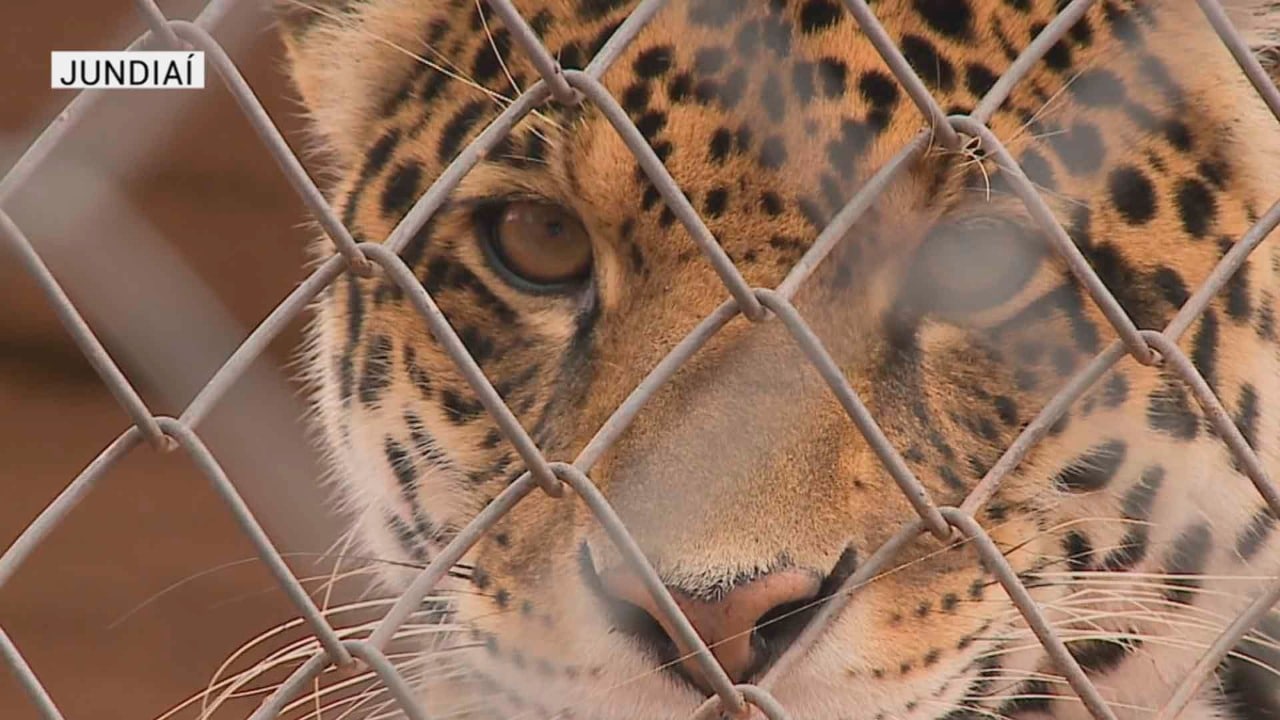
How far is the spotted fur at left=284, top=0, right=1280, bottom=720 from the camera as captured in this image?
171cm

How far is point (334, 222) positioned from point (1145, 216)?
0.91m

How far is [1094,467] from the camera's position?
1968 millimetres

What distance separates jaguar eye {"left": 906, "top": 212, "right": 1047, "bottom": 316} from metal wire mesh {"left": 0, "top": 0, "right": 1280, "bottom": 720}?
1.45ft

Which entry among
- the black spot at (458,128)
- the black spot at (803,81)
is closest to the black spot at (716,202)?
the black spot at (803,81)

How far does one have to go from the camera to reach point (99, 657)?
4074mm

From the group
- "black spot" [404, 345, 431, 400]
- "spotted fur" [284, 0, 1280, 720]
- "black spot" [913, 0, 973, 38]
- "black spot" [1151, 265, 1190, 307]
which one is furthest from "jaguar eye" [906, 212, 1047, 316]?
"black spot" [404, 345, 431, 400]

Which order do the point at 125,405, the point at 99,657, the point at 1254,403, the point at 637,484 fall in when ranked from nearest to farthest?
1. the point at 125,405
2. the point at 637,484
3. the point at 1254,403
4. the point at 99,657

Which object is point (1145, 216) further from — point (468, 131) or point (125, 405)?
point (125, 405)

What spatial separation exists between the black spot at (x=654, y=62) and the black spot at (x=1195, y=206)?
498 mm

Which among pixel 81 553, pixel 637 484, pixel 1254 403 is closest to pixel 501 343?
pixel 637 484

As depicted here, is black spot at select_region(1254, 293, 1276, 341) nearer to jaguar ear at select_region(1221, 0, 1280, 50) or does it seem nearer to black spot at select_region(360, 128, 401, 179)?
jaguar ear at select_region(1221, 0, 1280, 50)

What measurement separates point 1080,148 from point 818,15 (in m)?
0.27

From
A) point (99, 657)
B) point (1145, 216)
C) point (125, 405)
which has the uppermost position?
point (125, 405)

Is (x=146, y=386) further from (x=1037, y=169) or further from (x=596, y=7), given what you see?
(x=1037, y=169)
